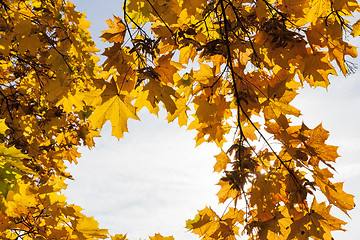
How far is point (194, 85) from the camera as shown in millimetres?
2664

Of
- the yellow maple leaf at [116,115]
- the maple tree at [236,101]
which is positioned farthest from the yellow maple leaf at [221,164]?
the yellow maple leaf at [116,115]

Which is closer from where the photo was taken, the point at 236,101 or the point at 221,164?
the point at 236,101

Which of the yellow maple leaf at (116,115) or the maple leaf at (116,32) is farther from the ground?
the maple leaf at (116,32)

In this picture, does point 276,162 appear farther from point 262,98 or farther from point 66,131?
point 66,131

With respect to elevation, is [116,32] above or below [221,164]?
above

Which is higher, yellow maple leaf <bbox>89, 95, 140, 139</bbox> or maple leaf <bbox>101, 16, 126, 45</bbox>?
maple leaf <bbox>101, 16, 126, 45</bbox>

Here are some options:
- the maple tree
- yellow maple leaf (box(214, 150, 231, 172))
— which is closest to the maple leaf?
the maple tree

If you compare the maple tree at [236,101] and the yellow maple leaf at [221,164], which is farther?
the yellow maple leaf at [221,164]

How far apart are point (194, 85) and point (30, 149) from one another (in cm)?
262

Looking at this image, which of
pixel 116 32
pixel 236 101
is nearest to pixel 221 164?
pixel 236 101

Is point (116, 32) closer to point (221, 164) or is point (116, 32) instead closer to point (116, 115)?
point (116, 115)

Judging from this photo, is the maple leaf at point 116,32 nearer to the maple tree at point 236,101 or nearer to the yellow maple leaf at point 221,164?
the maple tree at point 236,101

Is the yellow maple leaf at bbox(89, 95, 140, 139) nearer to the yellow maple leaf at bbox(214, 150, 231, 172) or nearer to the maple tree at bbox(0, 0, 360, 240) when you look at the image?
the maple tree at bbox(0, 0, 360, 240)

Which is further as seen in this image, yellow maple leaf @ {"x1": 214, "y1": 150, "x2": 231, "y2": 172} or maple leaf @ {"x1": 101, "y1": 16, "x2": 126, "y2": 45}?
yellow maple leaf @ {"x1": 214, "y1": 150, "x2": 231, "y2": 172}
